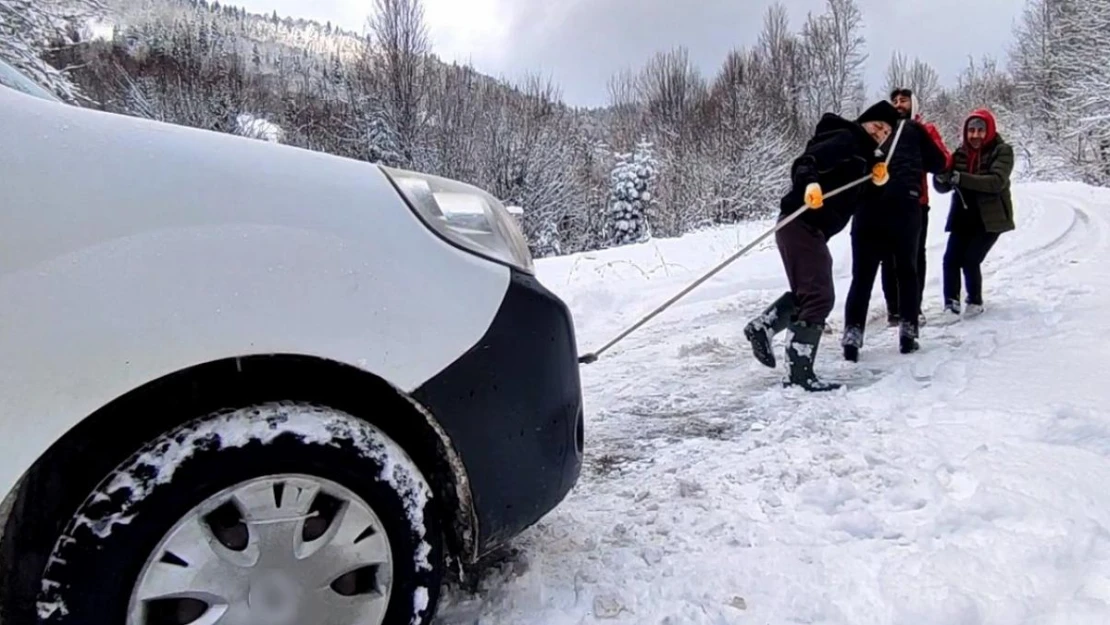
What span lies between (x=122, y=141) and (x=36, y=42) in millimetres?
16144

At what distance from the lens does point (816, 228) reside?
4027mm

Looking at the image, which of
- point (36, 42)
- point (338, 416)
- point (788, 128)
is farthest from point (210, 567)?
point (788, 128)

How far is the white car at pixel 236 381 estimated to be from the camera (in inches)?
48.6

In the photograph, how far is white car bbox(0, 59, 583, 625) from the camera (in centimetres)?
123

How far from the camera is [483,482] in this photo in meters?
1.68

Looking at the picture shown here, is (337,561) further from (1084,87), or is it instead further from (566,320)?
(1084,87)

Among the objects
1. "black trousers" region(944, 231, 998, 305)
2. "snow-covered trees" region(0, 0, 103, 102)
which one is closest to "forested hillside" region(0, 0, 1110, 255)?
"snow-covered trees" region(0, 0, 103, 102)

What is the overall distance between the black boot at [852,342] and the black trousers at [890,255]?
0.12ft

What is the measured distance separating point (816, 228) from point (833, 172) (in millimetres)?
347

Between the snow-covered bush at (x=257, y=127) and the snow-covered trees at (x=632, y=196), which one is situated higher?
the snow-covered bush at (x=257, y=127)

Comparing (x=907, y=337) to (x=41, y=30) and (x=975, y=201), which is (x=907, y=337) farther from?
(x=41, y=30)

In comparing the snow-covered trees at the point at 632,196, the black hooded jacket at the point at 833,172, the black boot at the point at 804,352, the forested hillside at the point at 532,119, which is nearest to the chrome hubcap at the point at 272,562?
the black boot at the point at 804,352

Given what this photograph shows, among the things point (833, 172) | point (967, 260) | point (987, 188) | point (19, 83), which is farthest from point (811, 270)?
point (19, 83)

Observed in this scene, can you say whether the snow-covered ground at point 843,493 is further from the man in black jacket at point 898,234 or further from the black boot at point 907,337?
the man in black jacket at point 898,234
